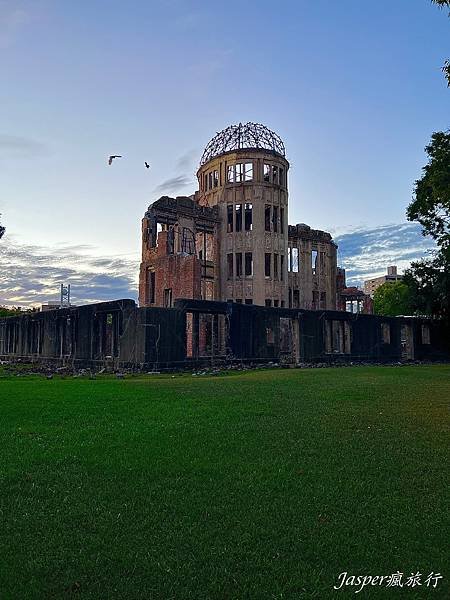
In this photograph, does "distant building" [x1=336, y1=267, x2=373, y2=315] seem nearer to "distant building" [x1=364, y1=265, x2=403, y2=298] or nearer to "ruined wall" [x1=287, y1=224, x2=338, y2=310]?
"ruined wall" [x1=287, y1=224, x2=338, y2=310]

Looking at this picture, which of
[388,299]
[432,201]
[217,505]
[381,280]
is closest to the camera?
[217,505]

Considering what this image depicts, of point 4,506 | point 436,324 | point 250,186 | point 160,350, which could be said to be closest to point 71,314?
A: point 160,350

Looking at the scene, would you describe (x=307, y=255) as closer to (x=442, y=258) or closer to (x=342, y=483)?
(x=442, y=258)

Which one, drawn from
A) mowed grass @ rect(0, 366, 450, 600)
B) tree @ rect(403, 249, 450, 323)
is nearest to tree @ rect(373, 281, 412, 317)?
tree @ rect(403, 249, 450, 323)

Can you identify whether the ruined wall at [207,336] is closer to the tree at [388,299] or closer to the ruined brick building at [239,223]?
the ruined brick building at [239,223]

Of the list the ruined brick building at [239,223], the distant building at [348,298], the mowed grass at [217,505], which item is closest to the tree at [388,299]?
the distant building at [348,298]

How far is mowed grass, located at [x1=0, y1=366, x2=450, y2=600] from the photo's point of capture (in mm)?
3486

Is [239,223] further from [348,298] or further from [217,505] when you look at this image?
[217,505]

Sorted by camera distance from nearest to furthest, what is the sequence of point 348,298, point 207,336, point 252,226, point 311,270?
point 207,336 → point 252,226 → point 311,270 → point 348,298

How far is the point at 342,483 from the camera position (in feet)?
17.3

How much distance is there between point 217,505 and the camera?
4.66 metres

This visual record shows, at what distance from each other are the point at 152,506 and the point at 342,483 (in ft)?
6.20

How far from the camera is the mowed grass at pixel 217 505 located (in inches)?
137

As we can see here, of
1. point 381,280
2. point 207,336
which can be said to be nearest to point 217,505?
point 207,336
